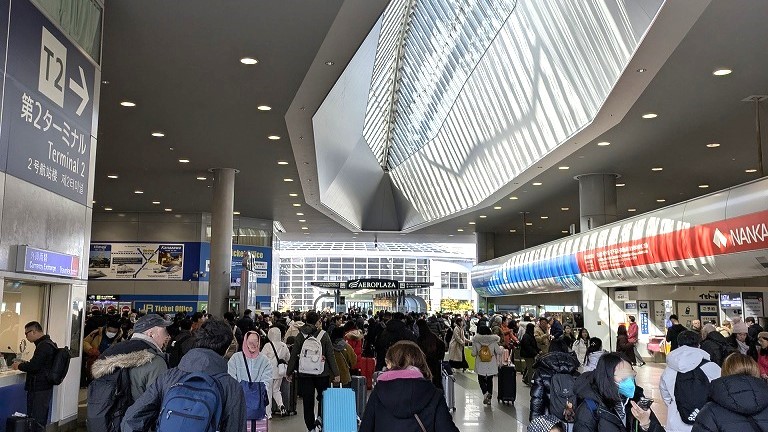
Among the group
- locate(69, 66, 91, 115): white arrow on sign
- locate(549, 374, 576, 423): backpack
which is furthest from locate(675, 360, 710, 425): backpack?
locate(69, 66, 91, 115): white arrow on sign

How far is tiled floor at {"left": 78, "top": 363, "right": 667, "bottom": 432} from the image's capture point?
12.0 m

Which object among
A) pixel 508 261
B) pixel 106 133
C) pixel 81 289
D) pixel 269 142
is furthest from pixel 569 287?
pixel 81 289

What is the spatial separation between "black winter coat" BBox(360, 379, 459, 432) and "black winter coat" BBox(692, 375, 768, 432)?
1606 mm

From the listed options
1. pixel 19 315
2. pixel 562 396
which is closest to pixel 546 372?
pixel 562 396

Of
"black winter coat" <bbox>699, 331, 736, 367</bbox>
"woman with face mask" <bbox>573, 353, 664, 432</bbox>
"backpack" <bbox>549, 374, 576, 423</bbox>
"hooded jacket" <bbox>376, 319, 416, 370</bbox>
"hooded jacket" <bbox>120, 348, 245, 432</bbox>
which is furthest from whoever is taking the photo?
"hooded jacket" <bbox>376, 319, 416, 370</bbox>

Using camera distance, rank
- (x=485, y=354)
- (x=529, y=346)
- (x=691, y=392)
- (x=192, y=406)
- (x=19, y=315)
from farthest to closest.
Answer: (x=529, y=346) → (x=485, y=354) → (x=19, y=315) → (x=691, y=392) → (x=192, y=406)

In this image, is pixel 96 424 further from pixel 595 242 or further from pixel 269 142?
pixel 595 242

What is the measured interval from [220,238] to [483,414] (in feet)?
36.2

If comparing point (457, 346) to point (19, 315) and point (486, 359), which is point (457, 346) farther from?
point (19, 315)

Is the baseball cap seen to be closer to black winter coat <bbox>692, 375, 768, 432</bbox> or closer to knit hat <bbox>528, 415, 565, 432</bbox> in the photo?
knit hat <bbox>528, 415, 565, 432</bbox>

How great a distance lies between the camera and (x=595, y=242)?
22.4 meters

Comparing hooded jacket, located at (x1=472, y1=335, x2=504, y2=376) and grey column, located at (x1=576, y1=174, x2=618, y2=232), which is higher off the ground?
grey column, located at (x1=576, y1=174, x2=618, y2=232)

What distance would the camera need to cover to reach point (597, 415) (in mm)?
5250

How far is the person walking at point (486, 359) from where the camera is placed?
50.2 ft
